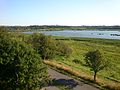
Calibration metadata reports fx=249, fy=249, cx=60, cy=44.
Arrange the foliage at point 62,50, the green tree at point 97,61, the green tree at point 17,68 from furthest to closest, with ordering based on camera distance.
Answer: the foliage at point 62,50 → the green tree at point 97,61 → the green tree at point 17,68

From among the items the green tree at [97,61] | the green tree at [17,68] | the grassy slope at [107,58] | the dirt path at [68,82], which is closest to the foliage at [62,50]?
the grassy slope at [107,58]

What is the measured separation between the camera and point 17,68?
25016mm

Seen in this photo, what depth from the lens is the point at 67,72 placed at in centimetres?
4638

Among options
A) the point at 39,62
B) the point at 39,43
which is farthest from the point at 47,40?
the point at 39,62

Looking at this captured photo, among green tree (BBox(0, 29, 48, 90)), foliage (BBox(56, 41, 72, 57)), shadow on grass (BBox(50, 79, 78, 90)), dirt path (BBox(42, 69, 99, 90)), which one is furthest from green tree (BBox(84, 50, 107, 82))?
→ foliage (BBox(56, 41, 72, 57))

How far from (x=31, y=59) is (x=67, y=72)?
20988 mm

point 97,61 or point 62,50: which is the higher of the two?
point 97,61

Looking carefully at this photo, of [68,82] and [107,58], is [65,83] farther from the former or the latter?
[107,58]

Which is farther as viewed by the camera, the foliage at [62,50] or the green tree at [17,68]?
the foliage at [62,50]

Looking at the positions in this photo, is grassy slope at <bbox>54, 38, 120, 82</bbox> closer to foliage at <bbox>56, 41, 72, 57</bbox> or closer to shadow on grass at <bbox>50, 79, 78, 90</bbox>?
foliage at <bbox>56, 41, 72, 57</bbox>

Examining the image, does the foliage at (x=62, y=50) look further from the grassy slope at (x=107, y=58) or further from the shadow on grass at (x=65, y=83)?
the shadow on grass at (x=65, y=83)

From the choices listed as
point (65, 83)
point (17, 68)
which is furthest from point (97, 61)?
point (17, 68)

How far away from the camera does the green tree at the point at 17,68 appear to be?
24.9m

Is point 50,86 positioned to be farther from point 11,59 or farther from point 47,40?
point 47,40
